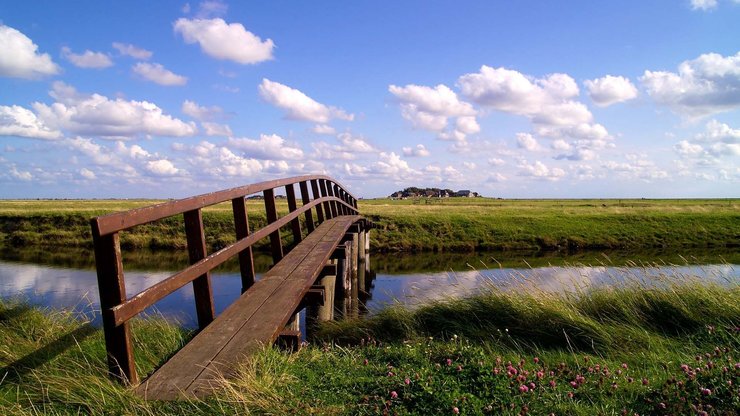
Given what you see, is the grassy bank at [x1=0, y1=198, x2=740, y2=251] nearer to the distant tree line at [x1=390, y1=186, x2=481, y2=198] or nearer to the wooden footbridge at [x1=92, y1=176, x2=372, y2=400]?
the wooden footbridge at [x1=92, y1=176, x2=372, y2=400]

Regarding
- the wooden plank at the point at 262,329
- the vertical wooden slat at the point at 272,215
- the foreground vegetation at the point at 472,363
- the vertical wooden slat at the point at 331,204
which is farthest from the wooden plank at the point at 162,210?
the vertical wooden slat at the point at 331,204

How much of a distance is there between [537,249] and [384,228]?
8.96 metres

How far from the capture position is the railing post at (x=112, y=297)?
324 centimetres

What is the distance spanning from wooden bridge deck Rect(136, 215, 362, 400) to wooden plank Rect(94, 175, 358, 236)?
1.11 meters

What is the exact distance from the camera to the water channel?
1302cm

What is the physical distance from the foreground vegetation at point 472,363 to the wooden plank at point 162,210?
3.50ft

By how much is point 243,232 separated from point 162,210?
1.98 metres

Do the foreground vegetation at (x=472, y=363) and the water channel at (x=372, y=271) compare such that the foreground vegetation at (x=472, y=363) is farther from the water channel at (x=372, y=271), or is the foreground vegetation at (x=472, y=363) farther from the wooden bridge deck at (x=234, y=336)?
the water channel at (x=372, y=271)

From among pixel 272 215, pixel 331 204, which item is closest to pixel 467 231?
pixel 331 204

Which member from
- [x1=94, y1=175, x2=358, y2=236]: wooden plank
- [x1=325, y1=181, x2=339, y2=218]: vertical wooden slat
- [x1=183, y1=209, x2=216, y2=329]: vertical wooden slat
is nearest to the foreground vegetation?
[x1=183, y1=209, x2=216, y2=329]: vertical wooden slat

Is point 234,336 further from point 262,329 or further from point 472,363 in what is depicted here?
point 472,363

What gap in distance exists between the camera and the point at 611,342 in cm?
547

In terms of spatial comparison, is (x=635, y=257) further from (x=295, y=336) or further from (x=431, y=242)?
(x=295, y=336)

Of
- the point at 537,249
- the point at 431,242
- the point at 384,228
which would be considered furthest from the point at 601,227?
the point at 384,228
